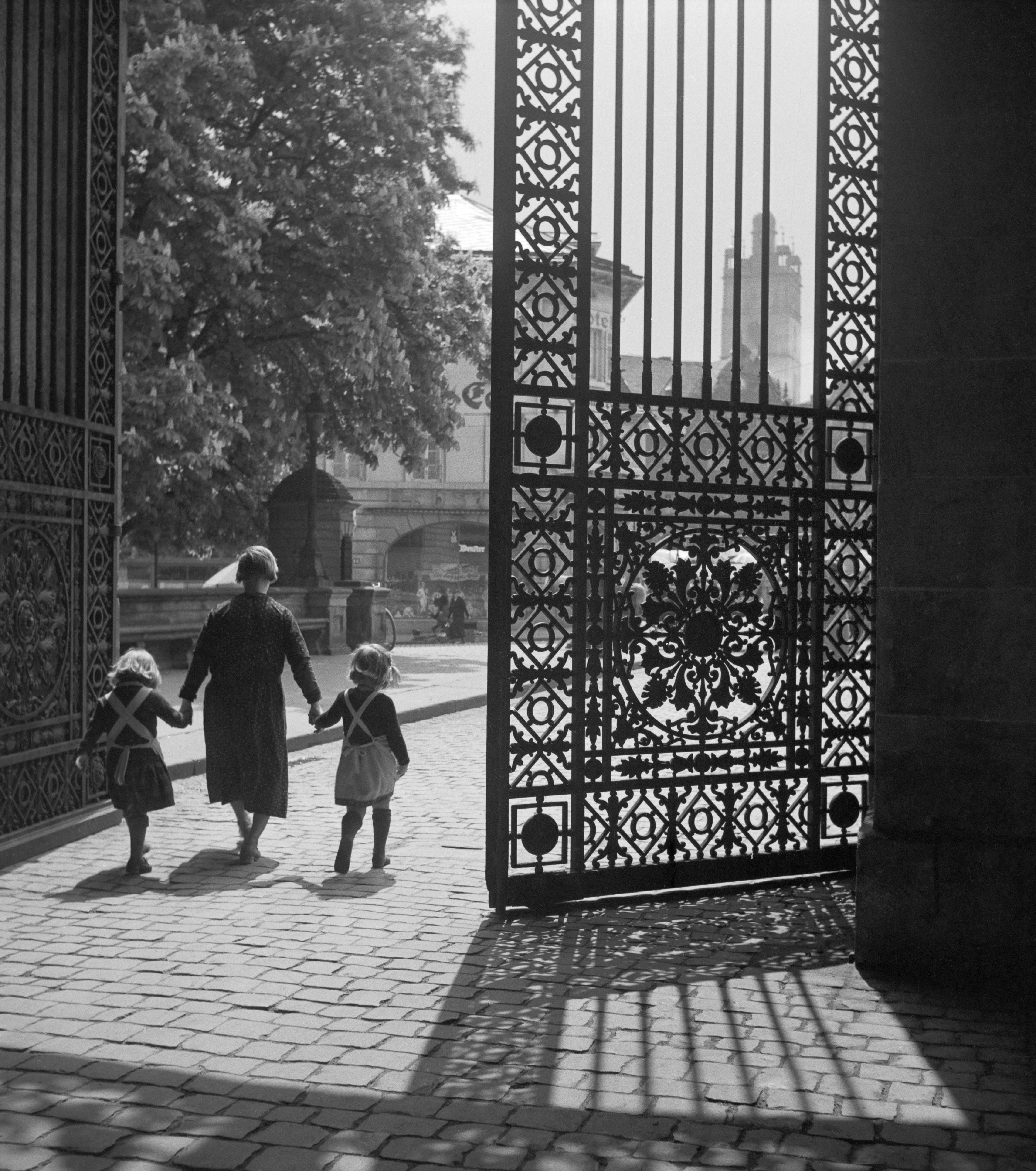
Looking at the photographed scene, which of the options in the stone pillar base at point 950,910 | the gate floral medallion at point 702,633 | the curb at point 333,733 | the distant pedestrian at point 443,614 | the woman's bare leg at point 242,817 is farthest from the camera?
the distant pedestrian at point 443,614

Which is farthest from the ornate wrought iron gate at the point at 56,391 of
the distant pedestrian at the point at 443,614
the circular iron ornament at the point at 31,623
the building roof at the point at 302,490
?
the distant pedestrian at the point at 443,614

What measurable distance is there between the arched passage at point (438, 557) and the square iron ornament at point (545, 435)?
47.9 meters

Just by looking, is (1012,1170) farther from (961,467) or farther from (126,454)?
(126,454)

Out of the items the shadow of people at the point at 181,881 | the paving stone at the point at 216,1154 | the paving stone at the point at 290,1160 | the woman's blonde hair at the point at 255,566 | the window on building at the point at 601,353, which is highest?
the window on building at the point at 601,353

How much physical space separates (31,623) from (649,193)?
4143mm

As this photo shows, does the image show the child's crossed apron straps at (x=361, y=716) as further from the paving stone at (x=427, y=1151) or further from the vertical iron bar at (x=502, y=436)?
the paving stone at (x=427, y=1151)

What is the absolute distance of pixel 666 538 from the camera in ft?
24.7

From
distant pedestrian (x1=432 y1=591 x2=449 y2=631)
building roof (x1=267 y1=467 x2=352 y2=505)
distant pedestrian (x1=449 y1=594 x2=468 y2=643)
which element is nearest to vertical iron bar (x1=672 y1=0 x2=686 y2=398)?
building roof (x1=267 y1=467 x2=352 y2=505)

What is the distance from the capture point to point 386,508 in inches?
2189

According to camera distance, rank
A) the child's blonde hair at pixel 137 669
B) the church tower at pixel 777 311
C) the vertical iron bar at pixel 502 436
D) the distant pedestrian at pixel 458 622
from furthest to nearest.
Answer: the church tower at pixel 777 311 < the distant pedestrian at pixel 458 622 < the child's blonde hair at pixel 137 669 < the vertical iron bar at pixel 502 436

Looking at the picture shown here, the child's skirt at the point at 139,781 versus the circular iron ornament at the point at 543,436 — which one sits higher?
the circular iron ornament at the point at 543,436

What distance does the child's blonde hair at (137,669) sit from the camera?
8.04 m

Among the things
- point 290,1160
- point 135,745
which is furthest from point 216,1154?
point 135,745

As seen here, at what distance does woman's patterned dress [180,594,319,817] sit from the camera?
8.36m
